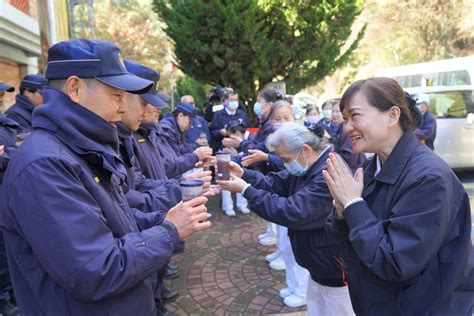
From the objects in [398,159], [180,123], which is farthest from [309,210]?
[180,123]

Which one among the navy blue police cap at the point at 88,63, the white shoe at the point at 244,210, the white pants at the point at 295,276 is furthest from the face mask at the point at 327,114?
the navy blue police cap at the point at 88,63

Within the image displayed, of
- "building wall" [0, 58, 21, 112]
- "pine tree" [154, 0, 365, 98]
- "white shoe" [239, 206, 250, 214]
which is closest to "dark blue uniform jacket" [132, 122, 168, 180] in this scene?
"white shoe" [239, 206, 250, 214]

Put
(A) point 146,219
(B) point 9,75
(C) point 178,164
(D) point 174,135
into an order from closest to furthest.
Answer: (A) point 146,219
(C) point 178,164
(D) point 174,135
(B) point 9,75

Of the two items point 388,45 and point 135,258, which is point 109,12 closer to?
point 388,45

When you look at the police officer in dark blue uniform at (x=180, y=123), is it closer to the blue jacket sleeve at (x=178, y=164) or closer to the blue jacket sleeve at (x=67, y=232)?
the blue jacket sleeve at (x=178, y=164)

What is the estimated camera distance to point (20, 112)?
5031mm

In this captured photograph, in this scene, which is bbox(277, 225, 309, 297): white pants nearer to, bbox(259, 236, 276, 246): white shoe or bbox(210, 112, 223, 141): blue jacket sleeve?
Answer: bbox(259, 236, 276, 246): white shoe

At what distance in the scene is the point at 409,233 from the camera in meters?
1.62

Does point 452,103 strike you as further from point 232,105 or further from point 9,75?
point 9,75

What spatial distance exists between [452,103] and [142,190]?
347 inches

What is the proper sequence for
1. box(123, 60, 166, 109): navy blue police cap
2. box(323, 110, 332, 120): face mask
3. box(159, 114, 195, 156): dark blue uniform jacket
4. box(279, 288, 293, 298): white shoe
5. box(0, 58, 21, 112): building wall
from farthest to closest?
box(323, 110, 332, 120): face mask, box(0, 58, 21, 112): building wall, box(159, 114, 195, 156): dark blue uniform jacket, box(279, 288, 293, 298): white shoe, box(123, 60, 166, 109): navy blue police cap

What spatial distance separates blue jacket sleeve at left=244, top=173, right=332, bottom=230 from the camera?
274cm

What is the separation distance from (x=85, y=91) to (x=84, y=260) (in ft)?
2.45

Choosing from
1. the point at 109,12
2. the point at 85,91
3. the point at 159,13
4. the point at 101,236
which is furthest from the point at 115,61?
the point at 109,12
